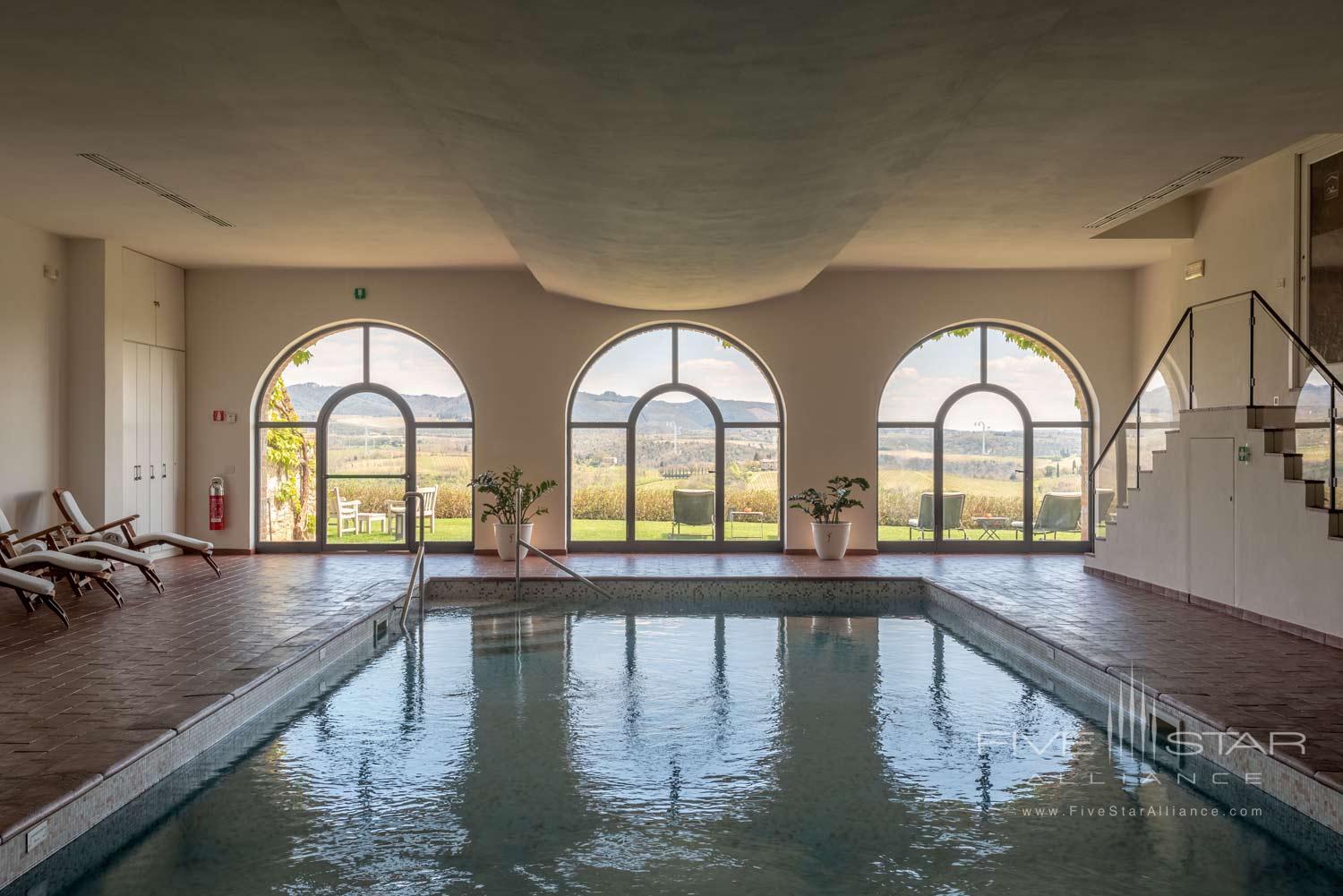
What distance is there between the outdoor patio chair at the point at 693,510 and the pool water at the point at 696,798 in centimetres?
505

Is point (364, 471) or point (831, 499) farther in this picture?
point (364, 471)

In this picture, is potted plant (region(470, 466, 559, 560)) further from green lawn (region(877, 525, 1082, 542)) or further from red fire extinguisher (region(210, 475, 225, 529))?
green lawn (region(877, 525, 1082, 542))

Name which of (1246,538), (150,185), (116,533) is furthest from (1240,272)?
(116,533)

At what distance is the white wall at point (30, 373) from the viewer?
866 cm

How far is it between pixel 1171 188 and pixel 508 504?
22.6ft

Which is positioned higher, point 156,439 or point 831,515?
point 156,439

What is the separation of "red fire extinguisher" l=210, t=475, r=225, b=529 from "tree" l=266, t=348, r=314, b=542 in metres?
0.58

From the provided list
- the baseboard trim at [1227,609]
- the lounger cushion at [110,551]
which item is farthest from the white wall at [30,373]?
the baseboard trim at [1227,609]

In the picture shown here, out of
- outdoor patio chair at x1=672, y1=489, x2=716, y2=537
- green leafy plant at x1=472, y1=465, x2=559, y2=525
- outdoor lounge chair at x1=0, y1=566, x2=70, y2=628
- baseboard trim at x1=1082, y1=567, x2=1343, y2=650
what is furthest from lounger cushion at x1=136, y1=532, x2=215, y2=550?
baseboard trim at x1=1082, y1=567, x2=1343, y2=650

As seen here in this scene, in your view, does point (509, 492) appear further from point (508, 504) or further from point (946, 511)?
point (946, 511)

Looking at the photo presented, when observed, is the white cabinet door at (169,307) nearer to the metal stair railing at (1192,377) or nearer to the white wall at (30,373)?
the white wall at (30,373)

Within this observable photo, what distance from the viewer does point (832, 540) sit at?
1070 centimetres

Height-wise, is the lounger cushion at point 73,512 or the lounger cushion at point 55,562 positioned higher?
the lounger cushion at point 73,512

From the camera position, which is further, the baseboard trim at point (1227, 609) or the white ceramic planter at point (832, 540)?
the white ceramic planter at point (832, 540)
